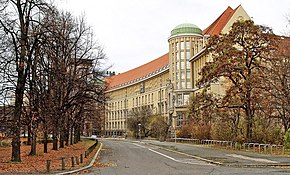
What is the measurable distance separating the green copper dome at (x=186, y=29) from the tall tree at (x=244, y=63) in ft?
178

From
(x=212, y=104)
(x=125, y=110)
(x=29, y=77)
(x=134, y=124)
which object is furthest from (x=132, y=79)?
(x=29, y=77)

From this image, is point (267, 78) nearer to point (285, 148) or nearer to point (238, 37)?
point (238, 37)

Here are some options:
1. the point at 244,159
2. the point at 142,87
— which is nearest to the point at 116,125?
the point at 142,87

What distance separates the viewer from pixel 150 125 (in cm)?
8912

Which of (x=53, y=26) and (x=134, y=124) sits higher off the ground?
(x=53, y=26)

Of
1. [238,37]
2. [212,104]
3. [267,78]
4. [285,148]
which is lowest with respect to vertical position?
[285,148]

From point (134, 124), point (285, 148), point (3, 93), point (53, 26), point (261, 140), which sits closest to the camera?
point (53, 26)

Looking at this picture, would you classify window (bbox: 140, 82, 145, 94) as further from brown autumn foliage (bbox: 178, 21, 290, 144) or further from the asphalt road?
the asphalt road

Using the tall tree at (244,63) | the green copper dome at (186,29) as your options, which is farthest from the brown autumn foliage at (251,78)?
the green copper dome at (186,29)

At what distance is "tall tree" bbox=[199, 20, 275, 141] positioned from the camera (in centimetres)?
3644

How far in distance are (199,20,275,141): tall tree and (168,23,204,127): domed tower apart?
5228 cm

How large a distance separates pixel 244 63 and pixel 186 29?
5514 centimetres

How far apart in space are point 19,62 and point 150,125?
2688 inches

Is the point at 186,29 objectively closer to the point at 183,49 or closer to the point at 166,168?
the point at 183,49
